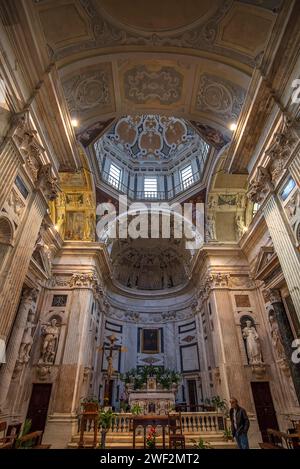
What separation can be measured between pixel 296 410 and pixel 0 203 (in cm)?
1239

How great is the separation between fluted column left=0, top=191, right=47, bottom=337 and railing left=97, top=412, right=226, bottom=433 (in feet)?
22.5

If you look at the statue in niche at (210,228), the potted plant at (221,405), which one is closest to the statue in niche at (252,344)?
the potted plant at (221,405)

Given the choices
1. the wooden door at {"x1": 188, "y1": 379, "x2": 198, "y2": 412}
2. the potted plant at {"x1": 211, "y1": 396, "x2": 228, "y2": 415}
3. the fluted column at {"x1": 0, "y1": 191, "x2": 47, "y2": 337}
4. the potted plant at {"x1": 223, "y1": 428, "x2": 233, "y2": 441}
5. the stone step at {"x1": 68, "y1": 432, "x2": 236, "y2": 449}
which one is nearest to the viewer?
the fluted column at {"x1": 0, "y1": 191, "x2": 47, "y2": 337}

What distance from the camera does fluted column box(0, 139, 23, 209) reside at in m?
6.18

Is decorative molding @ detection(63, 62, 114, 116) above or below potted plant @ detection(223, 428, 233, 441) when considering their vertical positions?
above

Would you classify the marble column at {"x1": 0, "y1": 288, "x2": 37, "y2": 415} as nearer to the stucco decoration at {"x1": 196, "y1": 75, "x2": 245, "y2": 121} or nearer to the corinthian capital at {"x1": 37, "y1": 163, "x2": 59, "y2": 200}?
the corinthian capital at {"x1": 37, "y1": 163, "x2": 59, "y2": 200}

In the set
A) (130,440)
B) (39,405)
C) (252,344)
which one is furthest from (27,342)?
(252,344)

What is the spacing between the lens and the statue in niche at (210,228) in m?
15.8

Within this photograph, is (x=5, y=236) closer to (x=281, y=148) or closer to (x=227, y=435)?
(x=281, y=148)

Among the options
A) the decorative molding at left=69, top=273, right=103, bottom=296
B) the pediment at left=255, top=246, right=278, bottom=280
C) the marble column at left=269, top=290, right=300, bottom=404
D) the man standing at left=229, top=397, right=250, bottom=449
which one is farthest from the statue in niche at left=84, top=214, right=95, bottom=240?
the man standing at left=229, top=397, right=250, bottom=449

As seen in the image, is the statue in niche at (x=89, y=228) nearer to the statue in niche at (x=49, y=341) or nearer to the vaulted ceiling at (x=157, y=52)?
the statue in niche at (x=49, y=341)

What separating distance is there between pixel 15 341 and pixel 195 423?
8163 millimetres

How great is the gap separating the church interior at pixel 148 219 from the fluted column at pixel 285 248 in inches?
2.1

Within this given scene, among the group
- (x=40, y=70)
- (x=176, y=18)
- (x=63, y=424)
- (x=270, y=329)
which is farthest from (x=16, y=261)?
(x=270, y=329)
